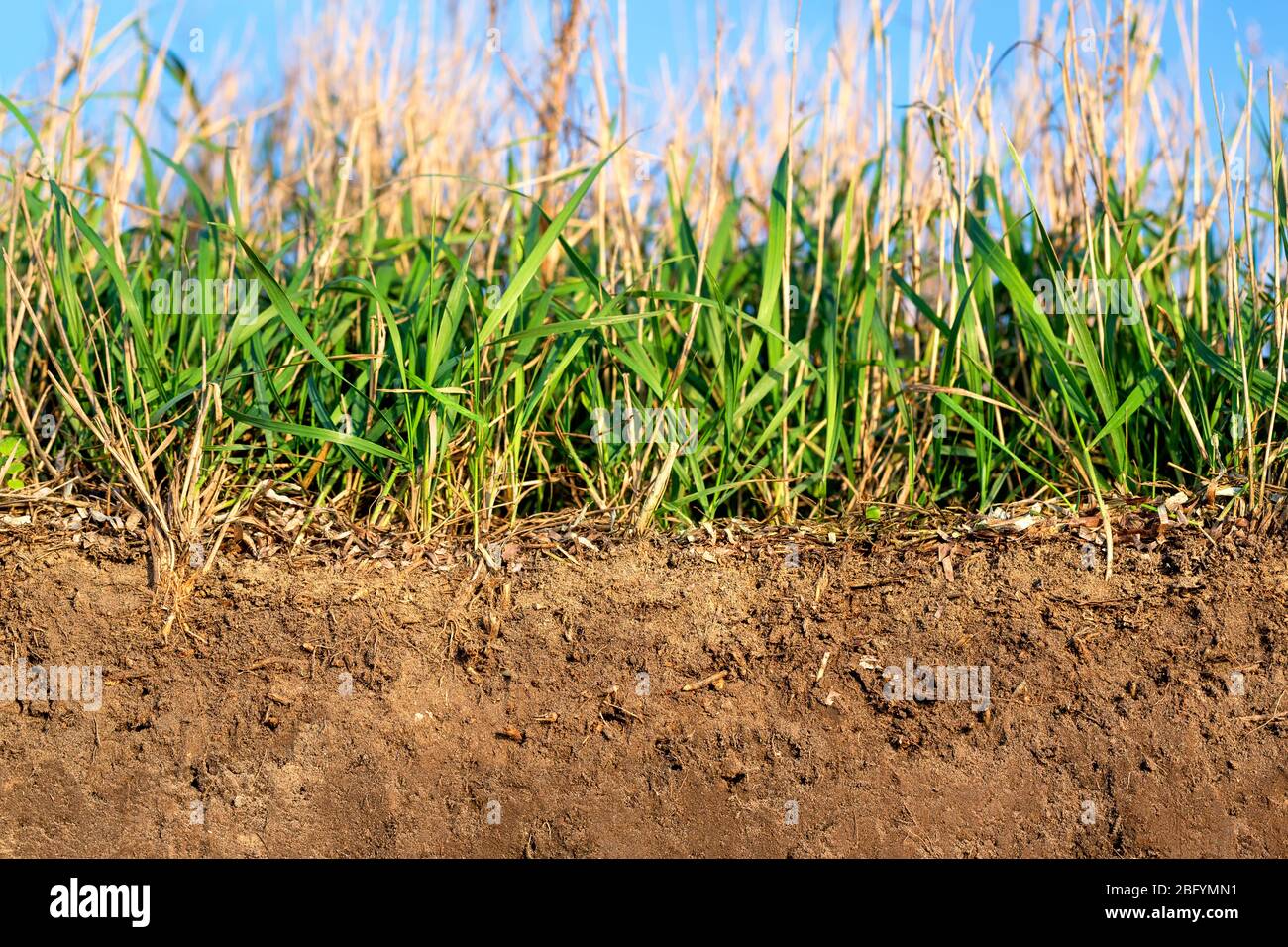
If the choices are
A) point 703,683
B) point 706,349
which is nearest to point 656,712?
point 703,683

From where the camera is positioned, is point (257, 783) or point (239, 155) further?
point (239, 155)

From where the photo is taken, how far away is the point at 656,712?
180 cm

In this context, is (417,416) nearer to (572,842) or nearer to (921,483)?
(572,842)

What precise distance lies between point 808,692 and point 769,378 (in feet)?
2.05

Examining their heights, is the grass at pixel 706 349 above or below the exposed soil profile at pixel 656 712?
above

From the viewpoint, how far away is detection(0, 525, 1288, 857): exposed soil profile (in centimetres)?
176

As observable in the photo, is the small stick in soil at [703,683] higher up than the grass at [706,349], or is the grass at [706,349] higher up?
the grass at [706,349]

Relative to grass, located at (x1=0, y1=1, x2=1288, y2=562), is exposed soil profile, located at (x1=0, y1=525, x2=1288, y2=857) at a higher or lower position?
lower

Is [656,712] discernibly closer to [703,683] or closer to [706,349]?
[703,683]

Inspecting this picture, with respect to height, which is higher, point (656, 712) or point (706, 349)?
point (706, 349)

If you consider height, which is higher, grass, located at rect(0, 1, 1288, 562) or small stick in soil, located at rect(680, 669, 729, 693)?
grass, located at rect(0, 1, 1288, 562)

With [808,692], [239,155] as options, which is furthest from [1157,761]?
[239,155]

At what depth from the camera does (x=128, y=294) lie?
6.36ft

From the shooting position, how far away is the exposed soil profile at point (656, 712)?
1.76 metres
